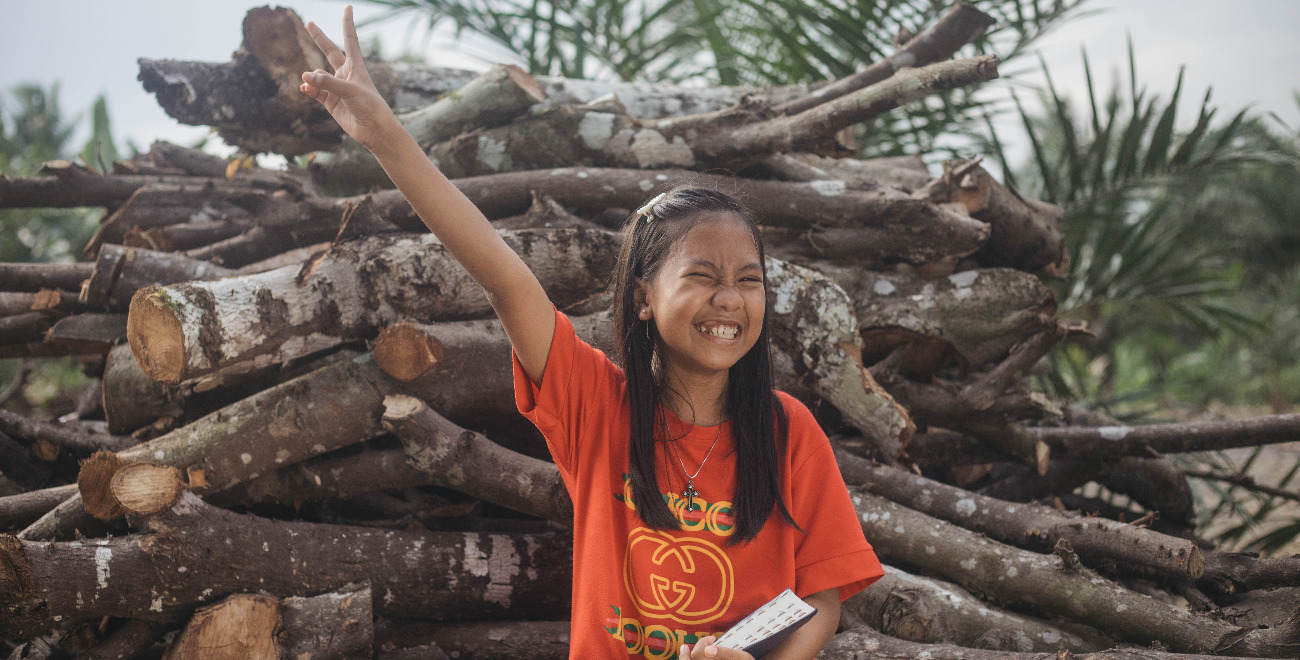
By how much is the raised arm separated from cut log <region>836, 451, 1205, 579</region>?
1.64m

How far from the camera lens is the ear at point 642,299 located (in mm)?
1819

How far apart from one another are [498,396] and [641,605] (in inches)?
44.1

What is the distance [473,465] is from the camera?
7.90 feet

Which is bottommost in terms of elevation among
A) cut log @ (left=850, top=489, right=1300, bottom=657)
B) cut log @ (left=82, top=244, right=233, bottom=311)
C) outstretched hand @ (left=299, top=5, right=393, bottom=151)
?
cut log @ (left=850, top=489, right=1300, bottom=657)

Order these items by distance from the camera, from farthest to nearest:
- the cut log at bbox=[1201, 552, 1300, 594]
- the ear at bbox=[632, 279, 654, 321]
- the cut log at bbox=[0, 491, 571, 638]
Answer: the cut log at bbox=[1201, 552, 1300, 594]
the cut log at bbox=[0, 491, 571, 638]
the ear at bbox=[632, 279, 654, 321]

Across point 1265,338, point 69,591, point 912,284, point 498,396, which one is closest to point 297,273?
point 498,396

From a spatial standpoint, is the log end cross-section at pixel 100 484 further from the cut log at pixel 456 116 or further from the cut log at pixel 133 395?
the cut log at pixel 456 116

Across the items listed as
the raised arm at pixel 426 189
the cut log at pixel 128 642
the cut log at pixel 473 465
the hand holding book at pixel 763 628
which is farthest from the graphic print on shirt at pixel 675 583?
the cut log at pixel 128 642

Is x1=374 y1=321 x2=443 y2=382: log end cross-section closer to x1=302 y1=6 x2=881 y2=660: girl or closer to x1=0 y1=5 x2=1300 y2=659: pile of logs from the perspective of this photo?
x1=0 y1=5 x2=1300 y2=659: pile of logs

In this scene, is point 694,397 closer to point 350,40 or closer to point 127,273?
point 350,40

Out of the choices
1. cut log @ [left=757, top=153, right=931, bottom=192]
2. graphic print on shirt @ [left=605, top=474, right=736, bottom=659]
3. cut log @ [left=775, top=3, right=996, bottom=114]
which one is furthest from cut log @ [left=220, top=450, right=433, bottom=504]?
cut log @ [left=775, top=3, right=996, bottom=114]

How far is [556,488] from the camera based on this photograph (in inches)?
92.8

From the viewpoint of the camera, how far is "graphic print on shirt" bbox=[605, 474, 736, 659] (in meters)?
1.67

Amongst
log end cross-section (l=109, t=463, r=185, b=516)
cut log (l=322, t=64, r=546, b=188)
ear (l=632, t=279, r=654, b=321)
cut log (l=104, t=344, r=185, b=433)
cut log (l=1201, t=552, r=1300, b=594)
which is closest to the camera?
ear (l=632, t=279, r=654, b=321)
